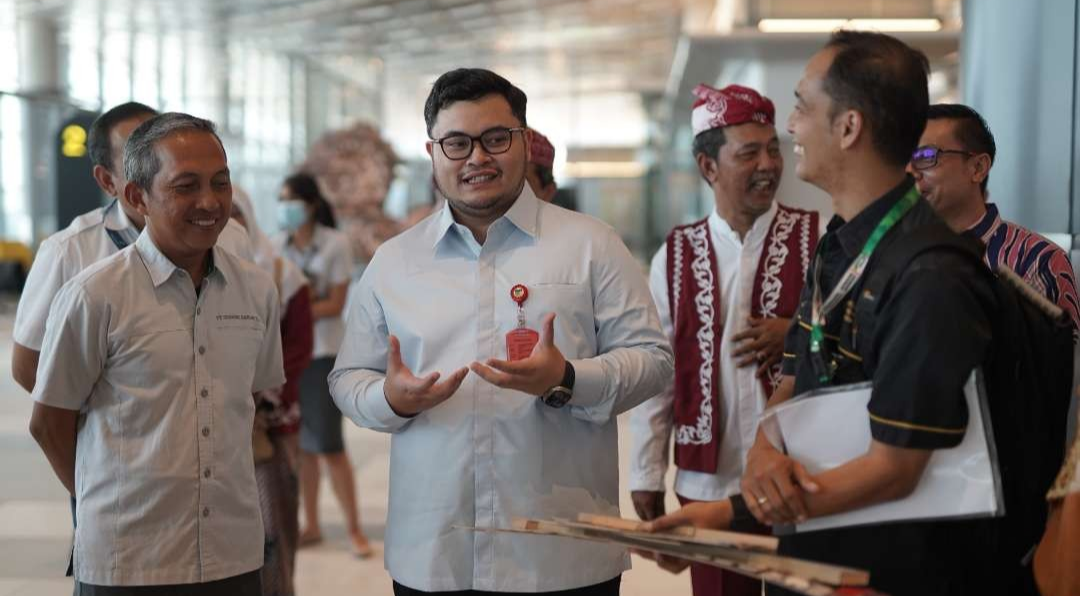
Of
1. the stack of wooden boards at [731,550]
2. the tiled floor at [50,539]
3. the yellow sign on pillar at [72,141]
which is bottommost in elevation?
the tiled floor at [50,539]

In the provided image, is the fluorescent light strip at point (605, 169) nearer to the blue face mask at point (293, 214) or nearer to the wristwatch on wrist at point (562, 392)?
the blue face mask at point (293, 214)

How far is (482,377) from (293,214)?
3.99 metres

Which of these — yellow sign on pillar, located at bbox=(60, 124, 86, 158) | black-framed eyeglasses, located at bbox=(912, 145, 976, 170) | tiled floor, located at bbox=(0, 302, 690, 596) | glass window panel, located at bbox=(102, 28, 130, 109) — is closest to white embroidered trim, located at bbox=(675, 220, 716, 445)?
black-framed eyeglasses, located at bbox=(912, 145, 976, 170)

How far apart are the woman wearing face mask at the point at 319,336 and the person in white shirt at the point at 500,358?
3.36 m

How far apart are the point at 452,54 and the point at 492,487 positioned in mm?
23572

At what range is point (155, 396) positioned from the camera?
7.61ft

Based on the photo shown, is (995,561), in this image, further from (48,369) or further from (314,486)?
(314,486)

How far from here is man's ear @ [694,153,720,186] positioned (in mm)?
3072

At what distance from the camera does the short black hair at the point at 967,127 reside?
2.61m

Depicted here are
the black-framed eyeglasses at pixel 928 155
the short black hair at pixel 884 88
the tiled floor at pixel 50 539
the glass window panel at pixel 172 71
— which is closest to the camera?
the short black hair at pixel 884 88

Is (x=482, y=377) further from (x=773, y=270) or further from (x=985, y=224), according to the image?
(x=985, y=224)

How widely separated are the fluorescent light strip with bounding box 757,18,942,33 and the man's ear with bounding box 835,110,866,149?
6513mm

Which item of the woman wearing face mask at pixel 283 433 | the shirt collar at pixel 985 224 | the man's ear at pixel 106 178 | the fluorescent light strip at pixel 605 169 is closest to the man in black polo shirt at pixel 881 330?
the shirt collar at pixel 985 224

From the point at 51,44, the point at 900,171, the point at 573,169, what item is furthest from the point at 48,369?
the point at 573,169
